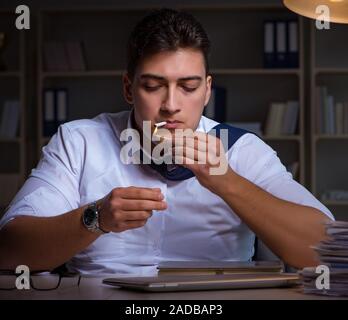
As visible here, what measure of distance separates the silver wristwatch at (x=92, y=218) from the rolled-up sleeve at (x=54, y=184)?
0.21 metres

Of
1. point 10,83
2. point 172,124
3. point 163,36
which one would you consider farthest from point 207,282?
point 10,83

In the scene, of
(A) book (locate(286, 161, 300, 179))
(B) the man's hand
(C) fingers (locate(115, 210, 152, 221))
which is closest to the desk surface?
(C) fingers (locate(115, 210, 152, 221))

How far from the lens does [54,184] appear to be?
65.0 inches

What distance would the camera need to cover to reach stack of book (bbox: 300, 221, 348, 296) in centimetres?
104

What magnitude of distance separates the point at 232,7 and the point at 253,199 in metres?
2.62

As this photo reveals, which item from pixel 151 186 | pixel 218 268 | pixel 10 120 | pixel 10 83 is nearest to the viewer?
pixel 218 268

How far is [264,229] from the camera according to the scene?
154cm

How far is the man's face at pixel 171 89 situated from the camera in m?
1.59

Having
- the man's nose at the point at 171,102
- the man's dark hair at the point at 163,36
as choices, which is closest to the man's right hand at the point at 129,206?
the man's nose at the point at 171,102

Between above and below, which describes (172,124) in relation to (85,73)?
below

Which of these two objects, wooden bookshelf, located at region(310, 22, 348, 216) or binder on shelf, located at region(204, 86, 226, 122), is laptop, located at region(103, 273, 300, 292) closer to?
binder on shelf, located at region(204, 86, 226, 122)

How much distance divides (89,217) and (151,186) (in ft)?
1.13

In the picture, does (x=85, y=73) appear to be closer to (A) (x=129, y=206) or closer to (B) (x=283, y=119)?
(B) (x=283, y=119)

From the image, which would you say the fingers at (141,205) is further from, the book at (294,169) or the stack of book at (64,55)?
the stack of book at (64,55)
